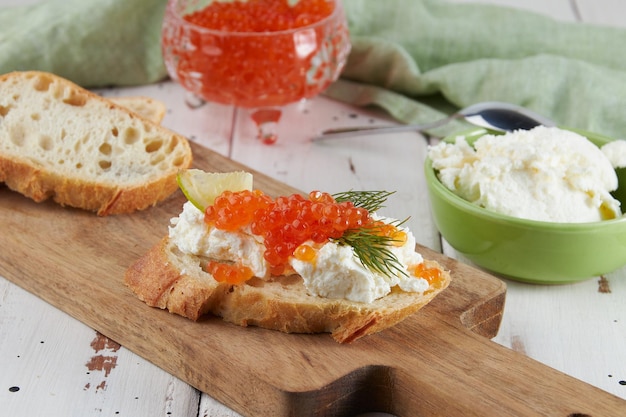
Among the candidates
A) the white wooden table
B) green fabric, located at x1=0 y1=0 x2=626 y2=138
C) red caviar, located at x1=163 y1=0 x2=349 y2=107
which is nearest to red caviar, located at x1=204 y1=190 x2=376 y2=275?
the white wooden table

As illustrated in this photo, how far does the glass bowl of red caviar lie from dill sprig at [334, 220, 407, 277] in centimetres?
163

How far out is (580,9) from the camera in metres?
6.07

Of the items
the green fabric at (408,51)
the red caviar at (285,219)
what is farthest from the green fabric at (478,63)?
the red caviar at (285,219)

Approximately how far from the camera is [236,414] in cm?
271

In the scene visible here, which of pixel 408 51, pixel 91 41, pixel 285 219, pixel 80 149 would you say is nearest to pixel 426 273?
pixel 285 219

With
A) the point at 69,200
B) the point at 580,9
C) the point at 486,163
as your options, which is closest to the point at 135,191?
the point at 69,200

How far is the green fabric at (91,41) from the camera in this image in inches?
193

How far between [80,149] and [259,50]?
95 centimetres

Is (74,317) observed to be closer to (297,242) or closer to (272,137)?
(297,242)

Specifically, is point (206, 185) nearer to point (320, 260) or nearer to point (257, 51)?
point (320, 260)

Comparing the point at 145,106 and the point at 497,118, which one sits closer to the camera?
the point at 497,118

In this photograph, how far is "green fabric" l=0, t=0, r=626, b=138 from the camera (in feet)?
15.4

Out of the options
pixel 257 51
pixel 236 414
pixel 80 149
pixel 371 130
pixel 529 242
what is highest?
pixel 257 51

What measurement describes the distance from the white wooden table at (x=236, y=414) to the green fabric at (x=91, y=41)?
907 mm
